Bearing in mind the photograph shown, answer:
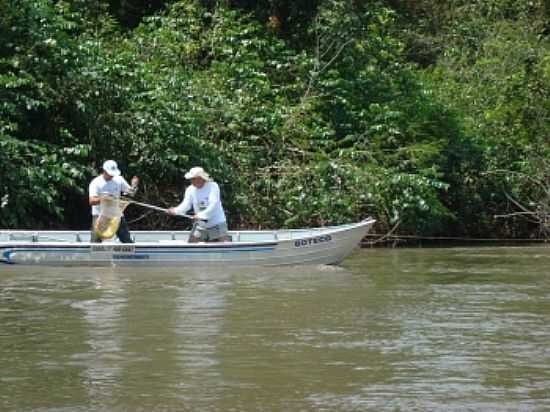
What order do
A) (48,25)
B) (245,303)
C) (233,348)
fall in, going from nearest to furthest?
(233,348) → (245,303) → (48,25)

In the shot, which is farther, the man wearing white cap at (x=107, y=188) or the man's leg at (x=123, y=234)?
the man's leg at (x=123, y=234)

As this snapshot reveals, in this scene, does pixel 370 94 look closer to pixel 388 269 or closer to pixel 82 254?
pixel 388 269

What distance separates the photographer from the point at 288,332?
44.2 ft

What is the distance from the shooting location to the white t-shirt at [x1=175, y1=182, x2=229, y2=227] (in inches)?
792

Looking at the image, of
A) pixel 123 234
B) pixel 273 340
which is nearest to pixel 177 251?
pixel 123 234

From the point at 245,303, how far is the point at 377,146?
1235 centimetres

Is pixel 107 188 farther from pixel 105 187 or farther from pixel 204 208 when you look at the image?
pixel 204 208

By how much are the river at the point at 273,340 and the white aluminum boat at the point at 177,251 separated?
0.83ft

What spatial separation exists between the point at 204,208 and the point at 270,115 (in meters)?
7.04

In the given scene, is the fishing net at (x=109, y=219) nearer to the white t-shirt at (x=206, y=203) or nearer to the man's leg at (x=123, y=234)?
the man's leg at (x=123, y=234)

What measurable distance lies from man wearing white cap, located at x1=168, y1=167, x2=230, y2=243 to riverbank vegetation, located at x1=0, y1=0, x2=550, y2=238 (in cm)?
305

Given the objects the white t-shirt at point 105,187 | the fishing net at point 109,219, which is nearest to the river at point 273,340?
the fishing net at point 109,219

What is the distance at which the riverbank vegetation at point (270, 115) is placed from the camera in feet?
79.2

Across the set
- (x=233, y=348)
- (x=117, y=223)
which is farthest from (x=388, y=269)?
(x=233, y=348)
